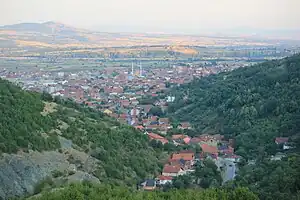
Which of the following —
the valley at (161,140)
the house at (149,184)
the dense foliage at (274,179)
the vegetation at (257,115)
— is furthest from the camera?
the house at (149,184)

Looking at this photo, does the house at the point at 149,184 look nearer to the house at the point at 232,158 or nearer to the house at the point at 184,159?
the house at the point at 184,159

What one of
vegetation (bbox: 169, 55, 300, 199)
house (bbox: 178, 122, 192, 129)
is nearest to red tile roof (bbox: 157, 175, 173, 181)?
vegetation (bbox: 169, 55, 300, 199)

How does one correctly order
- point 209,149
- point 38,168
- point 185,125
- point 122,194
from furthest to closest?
point 185,125 → point 209,149 → point 38,168 → point 122,194

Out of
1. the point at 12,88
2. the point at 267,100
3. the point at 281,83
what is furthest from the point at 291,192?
the point at 281,83

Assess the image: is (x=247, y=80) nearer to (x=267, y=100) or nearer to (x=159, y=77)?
(x=267, y=100)

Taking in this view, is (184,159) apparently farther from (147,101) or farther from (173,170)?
(147,101)

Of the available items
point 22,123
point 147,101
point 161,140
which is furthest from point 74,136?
point 147,101

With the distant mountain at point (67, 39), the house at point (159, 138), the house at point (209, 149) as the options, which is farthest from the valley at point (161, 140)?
the distant mountain at point (67, 39)
